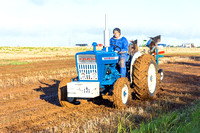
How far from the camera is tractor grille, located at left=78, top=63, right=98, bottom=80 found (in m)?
6.50

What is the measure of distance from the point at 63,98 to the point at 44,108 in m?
0.66

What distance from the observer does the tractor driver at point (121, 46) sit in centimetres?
677

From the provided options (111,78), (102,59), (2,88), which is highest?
(102,59)

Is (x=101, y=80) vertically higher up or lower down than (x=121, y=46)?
lower down

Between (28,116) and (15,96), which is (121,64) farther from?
(15,96)

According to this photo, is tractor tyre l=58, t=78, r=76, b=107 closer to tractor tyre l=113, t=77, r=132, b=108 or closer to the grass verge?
tractor tyre l=113, t=77, r=132, b=108

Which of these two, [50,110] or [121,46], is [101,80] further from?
[50,110]

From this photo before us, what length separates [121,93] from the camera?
5984 mm

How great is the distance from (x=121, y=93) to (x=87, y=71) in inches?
47.1

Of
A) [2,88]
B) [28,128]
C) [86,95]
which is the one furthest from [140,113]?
[2,88]

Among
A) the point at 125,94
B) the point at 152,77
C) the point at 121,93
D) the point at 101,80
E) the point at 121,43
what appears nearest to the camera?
the point at 121,93

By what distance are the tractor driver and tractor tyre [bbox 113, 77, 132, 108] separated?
24.7 inches

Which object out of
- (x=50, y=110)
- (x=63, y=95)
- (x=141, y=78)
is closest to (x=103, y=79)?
(x=141, y=78)

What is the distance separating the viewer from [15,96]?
877 cm
